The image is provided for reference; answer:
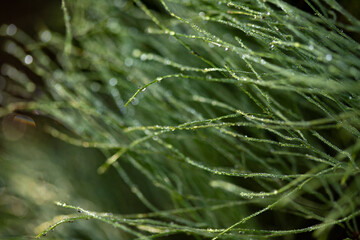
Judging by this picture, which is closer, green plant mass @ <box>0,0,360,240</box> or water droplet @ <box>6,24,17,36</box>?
green plant mass @ <box>0,0,360,240</box>

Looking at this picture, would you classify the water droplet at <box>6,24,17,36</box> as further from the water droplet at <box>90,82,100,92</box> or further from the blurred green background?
the water droplet at <box>90,82,100,92</box>

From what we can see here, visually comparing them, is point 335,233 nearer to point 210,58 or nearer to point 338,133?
point 338,133

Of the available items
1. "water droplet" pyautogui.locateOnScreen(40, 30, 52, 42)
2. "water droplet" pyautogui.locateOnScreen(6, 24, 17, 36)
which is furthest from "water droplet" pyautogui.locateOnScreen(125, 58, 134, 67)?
"water droplet" pyautogui.locateOnScreen(6, 24, 17, 36)

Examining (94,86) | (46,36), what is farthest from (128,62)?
(46,36)

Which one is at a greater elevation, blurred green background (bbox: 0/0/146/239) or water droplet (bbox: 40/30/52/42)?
water droplet (bbox: 40/30/52/42)

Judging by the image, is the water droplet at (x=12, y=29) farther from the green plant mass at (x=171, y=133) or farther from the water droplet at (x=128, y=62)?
the water droplet at (x=128, y=62)

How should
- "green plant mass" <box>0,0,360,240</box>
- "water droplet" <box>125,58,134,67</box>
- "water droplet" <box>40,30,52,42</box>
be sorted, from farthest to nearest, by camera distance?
"water droplet" <box>40,30,52,42</box> → "water droplet" <box>125,58,134,67</box> → "green plant mass" <box>0,0,360,240</box>

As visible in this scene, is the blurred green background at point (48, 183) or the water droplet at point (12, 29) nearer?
the blurred green background at point (48, 183)

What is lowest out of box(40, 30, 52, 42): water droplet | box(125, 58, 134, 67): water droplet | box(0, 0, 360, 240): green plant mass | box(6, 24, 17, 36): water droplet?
box(0, 0, 360, 240): green plant mass

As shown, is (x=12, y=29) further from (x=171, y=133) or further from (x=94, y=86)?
(x=171, y=133)

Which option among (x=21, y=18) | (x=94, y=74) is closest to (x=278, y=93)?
(x=94, y=74)

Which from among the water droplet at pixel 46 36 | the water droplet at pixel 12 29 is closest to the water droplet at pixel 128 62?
the water droplet at pixel 46 36
